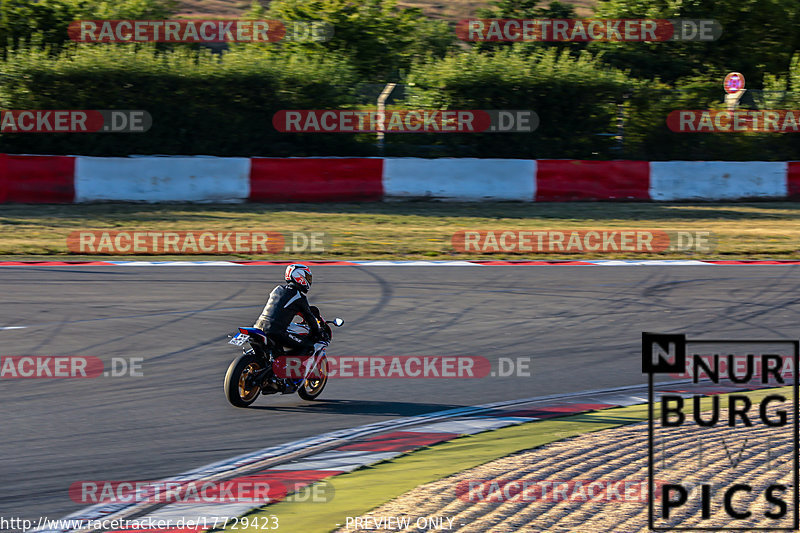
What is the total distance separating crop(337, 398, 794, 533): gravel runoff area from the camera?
4750 mm

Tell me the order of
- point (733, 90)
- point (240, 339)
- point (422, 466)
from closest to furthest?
1. point (422, 466)
2. point (240, 339)
3. point (733, 90)

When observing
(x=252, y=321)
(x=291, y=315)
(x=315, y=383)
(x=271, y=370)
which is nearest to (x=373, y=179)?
(x=252, y=321)

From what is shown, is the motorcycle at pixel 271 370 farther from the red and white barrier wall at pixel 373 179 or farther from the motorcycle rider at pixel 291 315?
the red and white barrier wall at pixel 373 179

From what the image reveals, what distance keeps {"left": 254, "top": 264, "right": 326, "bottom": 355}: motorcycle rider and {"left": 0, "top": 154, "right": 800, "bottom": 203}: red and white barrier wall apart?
11877mm

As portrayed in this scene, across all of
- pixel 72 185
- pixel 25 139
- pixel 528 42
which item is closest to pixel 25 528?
pixel 72 185

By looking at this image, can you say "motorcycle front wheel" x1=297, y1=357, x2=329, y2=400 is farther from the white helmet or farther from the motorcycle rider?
the white helmet

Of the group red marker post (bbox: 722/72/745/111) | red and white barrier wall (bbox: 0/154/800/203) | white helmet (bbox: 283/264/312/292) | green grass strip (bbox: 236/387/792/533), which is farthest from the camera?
red marker post (bbox: 722/72/745/111)

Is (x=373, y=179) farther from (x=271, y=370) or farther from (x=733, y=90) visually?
(x=271, y=370)

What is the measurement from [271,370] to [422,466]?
176 centimetres

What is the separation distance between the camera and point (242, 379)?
7.11 m

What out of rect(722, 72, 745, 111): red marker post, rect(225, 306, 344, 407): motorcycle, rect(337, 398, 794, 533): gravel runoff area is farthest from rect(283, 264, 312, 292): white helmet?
rect(722, 72, 745, 111): red marker post

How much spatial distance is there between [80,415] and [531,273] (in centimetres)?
785

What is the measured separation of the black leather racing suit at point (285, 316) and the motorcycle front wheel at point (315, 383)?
23 cm

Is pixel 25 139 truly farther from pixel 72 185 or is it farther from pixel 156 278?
pixel 156 278
